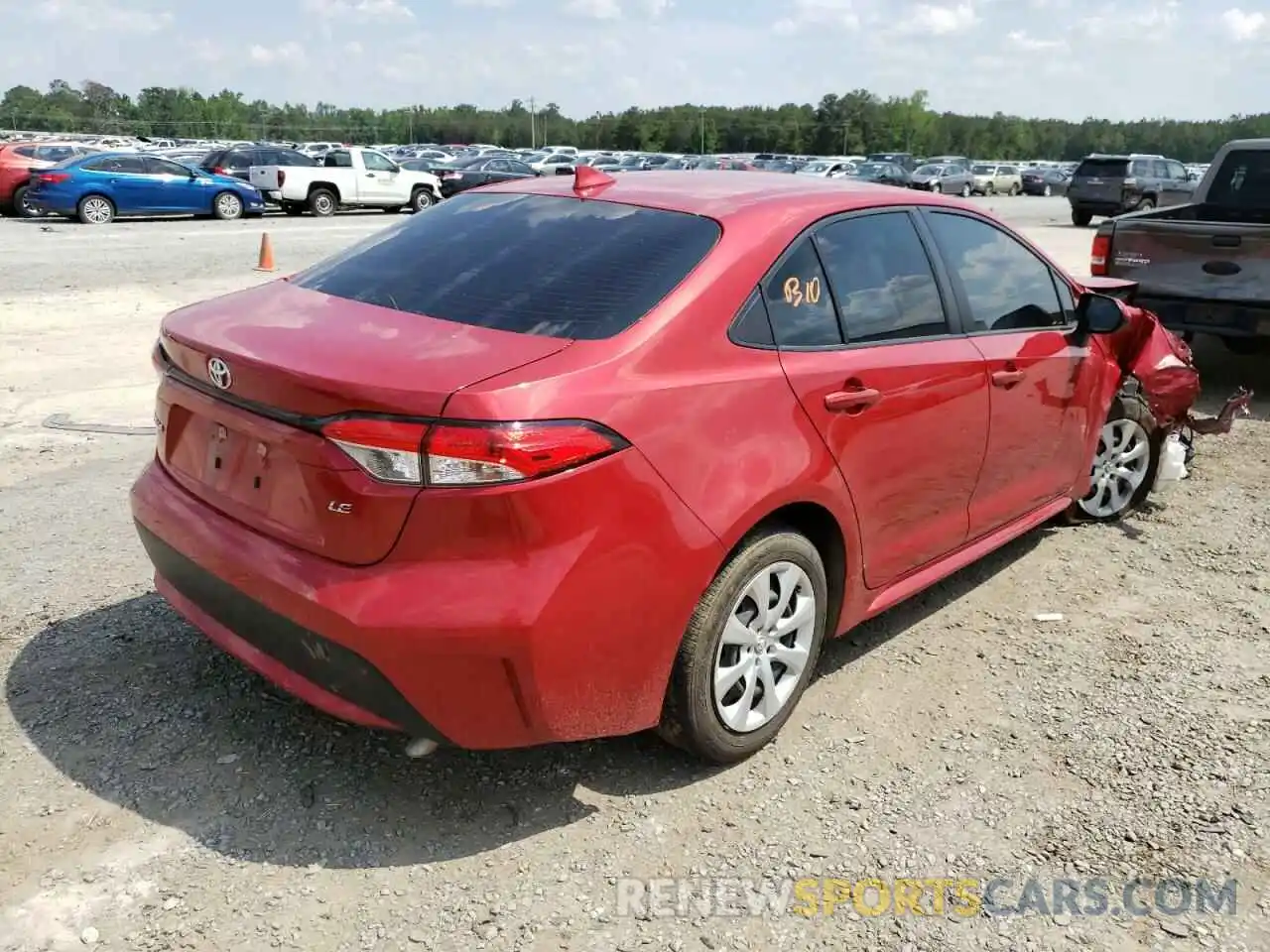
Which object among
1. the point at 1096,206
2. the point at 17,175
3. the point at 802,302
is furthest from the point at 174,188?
the point at 1096,206

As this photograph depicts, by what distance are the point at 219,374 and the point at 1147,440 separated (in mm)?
4511

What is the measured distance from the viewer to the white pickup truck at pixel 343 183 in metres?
23.9

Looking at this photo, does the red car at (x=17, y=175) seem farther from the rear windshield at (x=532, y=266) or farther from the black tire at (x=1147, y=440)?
the black tire at (x=1147, y=440)

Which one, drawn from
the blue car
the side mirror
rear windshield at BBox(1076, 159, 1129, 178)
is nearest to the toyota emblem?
the side mirror

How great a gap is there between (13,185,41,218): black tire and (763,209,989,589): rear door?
2191 centimetres

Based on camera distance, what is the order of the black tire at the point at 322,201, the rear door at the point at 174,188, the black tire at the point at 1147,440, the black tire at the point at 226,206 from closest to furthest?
the black tire at the point at 1147,440 < the rear door at the point at 174,188 < the black tire at the point at 226,206 < the black tire at the point at 322,201

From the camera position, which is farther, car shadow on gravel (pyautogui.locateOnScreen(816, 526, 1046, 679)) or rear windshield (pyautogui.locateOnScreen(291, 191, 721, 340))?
car shadow on gravel (pyautogui.locateOnScreen(816, 526, 1046, 679))

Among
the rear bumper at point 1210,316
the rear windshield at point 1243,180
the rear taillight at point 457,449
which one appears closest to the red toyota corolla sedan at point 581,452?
the rear taillight at point 457,449

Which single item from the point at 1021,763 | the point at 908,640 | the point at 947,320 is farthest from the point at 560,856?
the point at 947,320

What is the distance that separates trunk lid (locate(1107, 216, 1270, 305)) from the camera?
23.7ft

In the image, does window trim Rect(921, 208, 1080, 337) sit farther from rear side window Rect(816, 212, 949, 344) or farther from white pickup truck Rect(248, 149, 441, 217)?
white pickup truck Rect(248, 149, 441, 217)

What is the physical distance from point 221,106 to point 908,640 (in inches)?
4304

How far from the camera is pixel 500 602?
251 cm

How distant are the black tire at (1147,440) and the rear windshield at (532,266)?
2.91m
